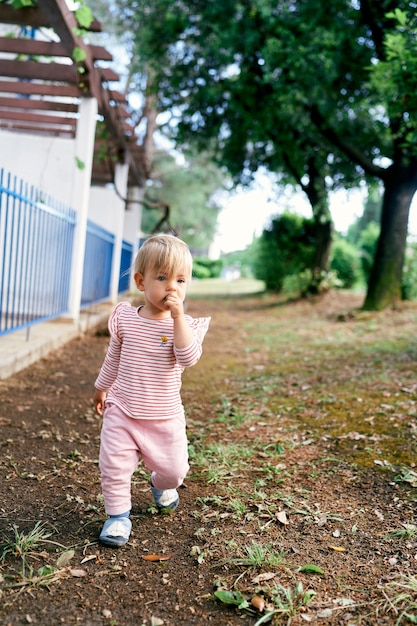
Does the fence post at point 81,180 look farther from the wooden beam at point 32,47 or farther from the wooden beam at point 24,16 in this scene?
the wooden beam at point 24,16

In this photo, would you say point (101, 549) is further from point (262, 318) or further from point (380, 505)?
point (262, 318)

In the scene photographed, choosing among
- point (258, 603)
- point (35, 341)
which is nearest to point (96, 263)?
point (35, 341)

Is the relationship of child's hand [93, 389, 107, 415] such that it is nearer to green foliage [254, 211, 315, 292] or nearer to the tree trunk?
the tree trunk

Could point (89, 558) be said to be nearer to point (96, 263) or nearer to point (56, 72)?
point (56, 72)

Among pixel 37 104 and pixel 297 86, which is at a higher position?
pixel 297 86

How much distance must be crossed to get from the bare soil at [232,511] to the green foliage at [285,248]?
35.4 feet

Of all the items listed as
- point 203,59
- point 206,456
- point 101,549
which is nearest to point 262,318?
point 203,59

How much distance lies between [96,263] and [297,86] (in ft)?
15.4

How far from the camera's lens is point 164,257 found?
2.41 meters

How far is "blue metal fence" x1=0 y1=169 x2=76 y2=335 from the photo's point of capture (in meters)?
5.82

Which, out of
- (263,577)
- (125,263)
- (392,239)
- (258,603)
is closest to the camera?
(258,603)

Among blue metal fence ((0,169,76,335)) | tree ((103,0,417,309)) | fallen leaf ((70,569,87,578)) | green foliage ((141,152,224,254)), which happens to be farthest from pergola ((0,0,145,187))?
green foliage ((141,152,224,254))

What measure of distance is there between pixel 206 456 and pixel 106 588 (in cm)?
154

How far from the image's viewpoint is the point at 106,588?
215cm
